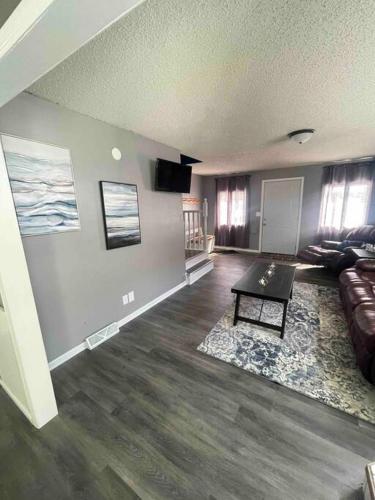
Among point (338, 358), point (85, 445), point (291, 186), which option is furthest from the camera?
point (291, 186)

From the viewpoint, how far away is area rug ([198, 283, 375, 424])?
61.2 inches

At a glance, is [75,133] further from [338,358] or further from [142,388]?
[338,358]

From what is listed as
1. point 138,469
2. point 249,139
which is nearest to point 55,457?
point 138,469

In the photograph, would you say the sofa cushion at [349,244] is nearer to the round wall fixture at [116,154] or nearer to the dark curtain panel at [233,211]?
the dark curtain panel at [233,211]

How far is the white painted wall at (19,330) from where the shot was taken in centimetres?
116

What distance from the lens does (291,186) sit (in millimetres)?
5285

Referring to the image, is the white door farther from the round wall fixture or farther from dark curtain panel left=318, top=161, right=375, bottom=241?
the round wall fixture

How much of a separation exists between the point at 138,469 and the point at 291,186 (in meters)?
5.90

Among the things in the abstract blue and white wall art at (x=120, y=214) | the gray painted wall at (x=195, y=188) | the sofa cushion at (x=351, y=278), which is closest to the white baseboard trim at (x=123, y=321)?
the abstract blue and white wall art at (x=120, y=214)

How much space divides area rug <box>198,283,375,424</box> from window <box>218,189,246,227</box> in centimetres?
361

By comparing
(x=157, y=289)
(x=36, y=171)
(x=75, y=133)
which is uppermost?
(x=75, y=133)

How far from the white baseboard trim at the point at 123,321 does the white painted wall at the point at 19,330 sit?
1.31ft

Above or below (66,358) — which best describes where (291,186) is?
above

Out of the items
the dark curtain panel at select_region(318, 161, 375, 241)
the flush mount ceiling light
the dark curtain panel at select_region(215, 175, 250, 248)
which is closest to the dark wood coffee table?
the flush mount ceiling light
